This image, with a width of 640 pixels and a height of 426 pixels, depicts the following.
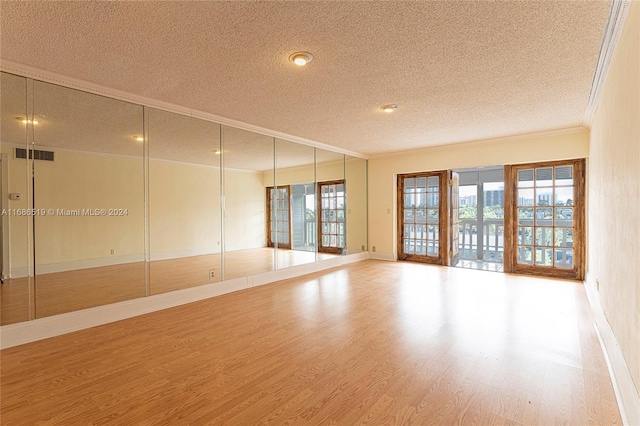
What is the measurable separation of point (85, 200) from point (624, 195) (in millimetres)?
5006

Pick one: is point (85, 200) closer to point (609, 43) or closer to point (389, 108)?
point (389, 108)

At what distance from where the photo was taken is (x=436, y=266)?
257 inches

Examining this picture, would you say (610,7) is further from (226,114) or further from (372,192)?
(372,192)

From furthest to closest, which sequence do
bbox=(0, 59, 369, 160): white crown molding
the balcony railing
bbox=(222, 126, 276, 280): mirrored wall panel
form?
1. the balcony railing
2. bbox=(222, 126, 276, 280): mirrored wall panel
3. bbox=(0, 59, 369, 160): white crown molding

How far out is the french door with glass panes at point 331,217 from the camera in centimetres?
661

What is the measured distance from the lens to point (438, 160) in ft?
21.5

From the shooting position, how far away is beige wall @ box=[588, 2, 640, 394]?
1727mm

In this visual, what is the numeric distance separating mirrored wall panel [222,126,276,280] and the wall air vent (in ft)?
6.72

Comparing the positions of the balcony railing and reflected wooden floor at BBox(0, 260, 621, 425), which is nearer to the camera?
reflected wooden floor at BBox(0, 260, 621, 425)

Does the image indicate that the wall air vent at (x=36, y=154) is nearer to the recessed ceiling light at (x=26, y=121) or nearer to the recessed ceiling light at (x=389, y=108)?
the recessed ceiling light at (x=26, y=121)

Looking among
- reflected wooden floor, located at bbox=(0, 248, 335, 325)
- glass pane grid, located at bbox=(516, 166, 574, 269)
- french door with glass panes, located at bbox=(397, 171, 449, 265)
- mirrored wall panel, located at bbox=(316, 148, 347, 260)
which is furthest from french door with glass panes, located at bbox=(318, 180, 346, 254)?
glass pane grid, located at bbox=(516, 166, 574, 269)

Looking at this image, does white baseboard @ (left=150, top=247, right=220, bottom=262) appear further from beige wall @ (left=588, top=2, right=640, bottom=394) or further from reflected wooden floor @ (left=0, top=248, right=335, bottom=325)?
beige wall @ (left=588, top=2, right=640, bottom=394)

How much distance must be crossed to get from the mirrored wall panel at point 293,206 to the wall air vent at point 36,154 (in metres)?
3.02

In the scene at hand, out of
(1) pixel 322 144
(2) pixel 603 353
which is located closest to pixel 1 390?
(2) pixel 603 353
